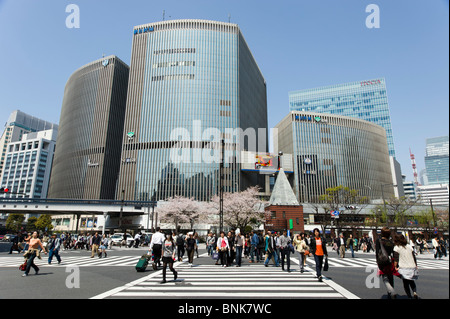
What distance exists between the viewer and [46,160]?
13412 centimetres

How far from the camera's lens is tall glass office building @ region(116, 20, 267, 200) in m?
74.5

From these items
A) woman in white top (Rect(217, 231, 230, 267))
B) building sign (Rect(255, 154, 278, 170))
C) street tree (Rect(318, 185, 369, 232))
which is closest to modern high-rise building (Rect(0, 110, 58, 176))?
building sign (Rect(255, 154, 278, 170))

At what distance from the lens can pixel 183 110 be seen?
255 ft

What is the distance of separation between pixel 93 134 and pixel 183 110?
37287 mm

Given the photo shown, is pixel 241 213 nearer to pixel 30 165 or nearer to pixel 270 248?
pixel 270 248

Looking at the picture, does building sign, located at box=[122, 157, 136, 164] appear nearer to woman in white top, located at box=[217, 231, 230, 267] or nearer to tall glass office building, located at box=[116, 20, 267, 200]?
tall glass office building, located at box=[116, 20, 267, 200]

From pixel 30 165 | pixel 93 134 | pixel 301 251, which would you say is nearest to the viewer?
pixel 301 251

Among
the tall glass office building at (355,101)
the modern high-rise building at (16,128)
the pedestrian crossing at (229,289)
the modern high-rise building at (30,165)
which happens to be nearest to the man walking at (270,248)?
the pedestrian crossing at (229,289)

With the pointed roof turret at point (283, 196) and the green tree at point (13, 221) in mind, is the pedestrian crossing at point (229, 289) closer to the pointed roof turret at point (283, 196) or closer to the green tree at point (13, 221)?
the pointed roof turret at point (283, 196)

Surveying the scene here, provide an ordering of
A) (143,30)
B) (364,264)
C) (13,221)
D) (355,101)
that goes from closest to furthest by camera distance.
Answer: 1. (364,264)
2. (13,221)
3. (143,30)
4. (355,101)

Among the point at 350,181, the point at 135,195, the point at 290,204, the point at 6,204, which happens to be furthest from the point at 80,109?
the point at 350,181

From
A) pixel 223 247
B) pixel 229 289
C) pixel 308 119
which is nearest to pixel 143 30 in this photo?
pixel 308 119

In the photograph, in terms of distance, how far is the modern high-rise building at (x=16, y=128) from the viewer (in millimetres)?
142150
